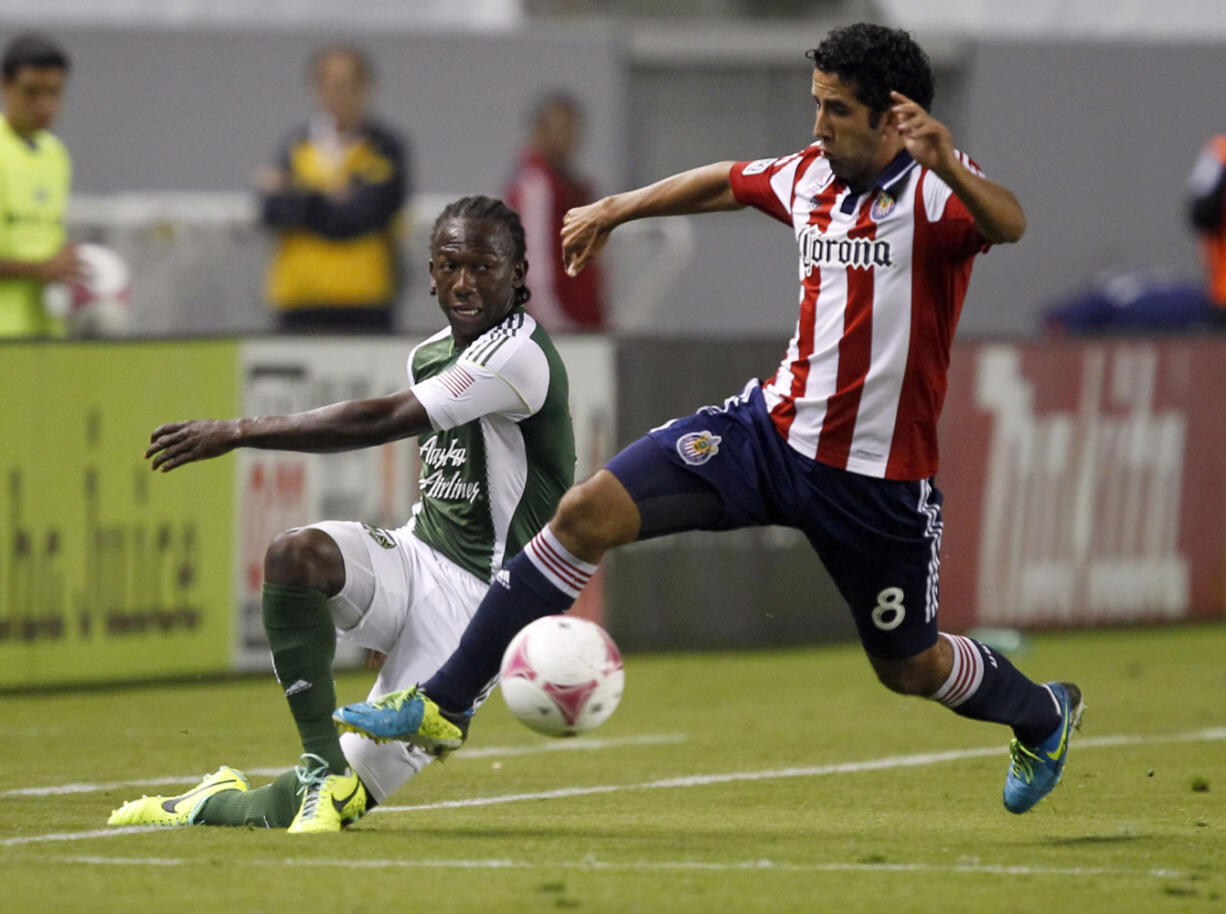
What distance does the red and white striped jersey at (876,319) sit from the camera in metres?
6.85

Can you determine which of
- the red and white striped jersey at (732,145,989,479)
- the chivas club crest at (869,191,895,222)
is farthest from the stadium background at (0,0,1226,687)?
the chivas club crest at (869,191,895,222)

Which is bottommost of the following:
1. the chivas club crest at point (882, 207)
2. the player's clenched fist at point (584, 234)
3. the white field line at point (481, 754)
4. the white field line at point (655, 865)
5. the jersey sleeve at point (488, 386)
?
the white field line at point (481, 754)

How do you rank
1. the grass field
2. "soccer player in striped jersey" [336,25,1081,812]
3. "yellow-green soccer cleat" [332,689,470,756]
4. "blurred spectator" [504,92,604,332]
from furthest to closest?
"blurred spectator" [504,92,604,332] < "soccer player in striped jersey" [336,25,1081,812] < "yellow-green soccer cleat" [332,689,470,756] < the grass field

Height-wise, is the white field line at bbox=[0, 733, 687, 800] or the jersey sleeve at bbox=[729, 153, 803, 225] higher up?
the jersey sleeve at bbox=[729, 153, 803, 225]

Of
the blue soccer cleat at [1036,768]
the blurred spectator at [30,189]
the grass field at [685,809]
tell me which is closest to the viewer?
the grass field at [685,809]

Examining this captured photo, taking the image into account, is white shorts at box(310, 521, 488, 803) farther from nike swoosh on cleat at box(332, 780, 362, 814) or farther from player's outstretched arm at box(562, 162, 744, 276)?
player's outstretched arm at box(562, 162, 744, 276)

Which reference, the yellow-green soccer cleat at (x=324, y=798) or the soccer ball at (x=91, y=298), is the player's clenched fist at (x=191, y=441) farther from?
the soccer ball at (x=91, y=298)

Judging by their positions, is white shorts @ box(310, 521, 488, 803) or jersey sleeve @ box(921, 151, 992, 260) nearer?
jersey sleeve @ box(921, 151, 992, 260)

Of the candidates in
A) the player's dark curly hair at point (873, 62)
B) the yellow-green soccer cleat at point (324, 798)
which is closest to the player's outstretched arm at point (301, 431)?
the yellow-green soccer cleat at point (324, 798)

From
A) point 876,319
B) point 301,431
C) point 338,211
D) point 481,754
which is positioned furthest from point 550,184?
point 301,431

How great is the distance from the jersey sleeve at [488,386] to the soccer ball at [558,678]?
654 millimetres

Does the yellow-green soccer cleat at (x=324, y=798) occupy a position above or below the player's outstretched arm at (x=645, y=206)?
below

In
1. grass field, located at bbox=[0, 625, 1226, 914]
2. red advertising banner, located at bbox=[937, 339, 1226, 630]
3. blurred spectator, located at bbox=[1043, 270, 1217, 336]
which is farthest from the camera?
blurred spectator, located at bbox=[1043, 270, 1217, 336]

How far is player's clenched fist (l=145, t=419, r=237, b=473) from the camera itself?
21.4 feet
